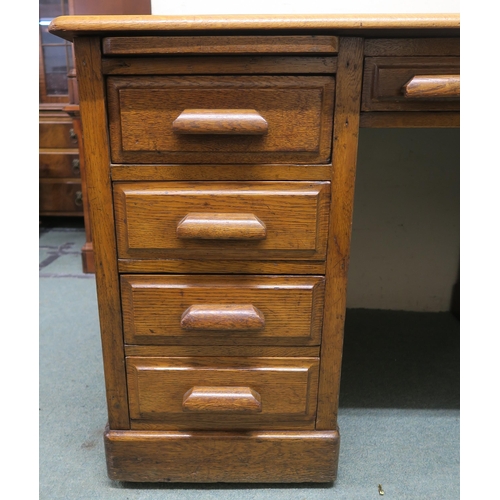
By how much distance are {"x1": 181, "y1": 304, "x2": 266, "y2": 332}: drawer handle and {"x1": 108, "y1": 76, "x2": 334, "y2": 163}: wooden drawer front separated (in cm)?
24

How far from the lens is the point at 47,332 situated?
1444 millimetres

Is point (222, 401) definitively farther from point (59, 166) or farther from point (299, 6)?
point (59, 166)

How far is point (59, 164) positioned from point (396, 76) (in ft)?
6.87

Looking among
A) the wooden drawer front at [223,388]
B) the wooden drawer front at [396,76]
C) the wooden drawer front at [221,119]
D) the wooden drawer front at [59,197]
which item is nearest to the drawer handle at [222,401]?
the wooden drawer front at [223,388]

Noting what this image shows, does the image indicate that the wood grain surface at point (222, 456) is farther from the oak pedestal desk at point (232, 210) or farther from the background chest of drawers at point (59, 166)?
the background chest of drawers at point (59, 166)

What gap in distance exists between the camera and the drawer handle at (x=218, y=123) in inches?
26.5

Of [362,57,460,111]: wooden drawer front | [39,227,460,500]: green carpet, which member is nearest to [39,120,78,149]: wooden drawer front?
[39,227,460,500]: green carpet

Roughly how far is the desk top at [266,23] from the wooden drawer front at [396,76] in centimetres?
4

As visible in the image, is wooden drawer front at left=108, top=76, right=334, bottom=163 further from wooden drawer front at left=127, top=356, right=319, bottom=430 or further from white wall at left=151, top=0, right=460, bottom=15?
white wall at left=151, top=0, right=460, bottom=15

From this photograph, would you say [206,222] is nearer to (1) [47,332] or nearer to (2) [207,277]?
(2) [207,277]

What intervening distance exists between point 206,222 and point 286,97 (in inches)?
8.8

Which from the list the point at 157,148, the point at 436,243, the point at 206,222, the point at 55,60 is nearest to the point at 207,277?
the point at 206,222

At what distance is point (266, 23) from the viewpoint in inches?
24.7

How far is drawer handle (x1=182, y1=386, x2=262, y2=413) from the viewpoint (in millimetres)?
795
